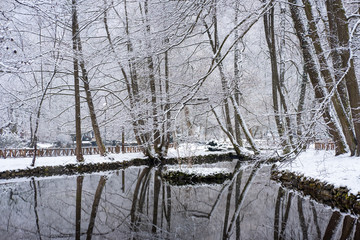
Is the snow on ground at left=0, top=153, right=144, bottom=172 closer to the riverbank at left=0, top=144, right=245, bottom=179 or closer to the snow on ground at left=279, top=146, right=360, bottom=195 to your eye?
the riverbank at left=0, top=144, right=245, bottom=179

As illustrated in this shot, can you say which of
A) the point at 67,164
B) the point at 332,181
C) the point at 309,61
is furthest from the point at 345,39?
the point at 67,164

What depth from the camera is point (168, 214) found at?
5461 mm

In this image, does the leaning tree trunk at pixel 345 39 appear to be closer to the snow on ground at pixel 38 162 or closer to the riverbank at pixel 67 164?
the riverbank at pixel 67 164

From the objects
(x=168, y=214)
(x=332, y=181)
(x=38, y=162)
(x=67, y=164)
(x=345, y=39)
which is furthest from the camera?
(x=38, y=162)

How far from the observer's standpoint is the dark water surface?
167 inches

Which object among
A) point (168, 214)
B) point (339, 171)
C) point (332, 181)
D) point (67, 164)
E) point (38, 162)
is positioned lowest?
point (168, 214)

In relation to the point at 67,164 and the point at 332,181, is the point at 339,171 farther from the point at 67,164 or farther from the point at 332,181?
the point at 67,164

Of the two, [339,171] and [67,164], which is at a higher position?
[67,164]

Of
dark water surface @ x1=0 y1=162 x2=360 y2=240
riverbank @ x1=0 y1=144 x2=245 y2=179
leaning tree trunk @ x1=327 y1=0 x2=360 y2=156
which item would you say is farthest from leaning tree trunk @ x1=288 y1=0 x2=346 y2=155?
riverbank @ x1=0 y1=144 x2=245 y2=179

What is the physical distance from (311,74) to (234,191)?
3652 millimetres

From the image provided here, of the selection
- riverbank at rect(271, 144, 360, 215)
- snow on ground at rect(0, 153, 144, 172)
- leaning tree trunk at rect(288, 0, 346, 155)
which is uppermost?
leaning tree trunk at rect(288, 0, 346, 155)

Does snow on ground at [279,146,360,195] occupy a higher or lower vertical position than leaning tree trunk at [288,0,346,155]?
lower

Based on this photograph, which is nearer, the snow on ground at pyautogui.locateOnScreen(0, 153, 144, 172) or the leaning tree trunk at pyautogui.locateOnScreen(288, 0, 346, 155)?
the leaning tree trunk at pyautogui.locateOnScreen(288, 0, 346, 155)

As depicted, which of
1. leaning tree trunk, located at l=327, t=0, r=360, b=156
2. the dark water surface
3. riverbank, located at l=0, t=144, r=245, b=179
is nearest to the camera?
the dark water surface
